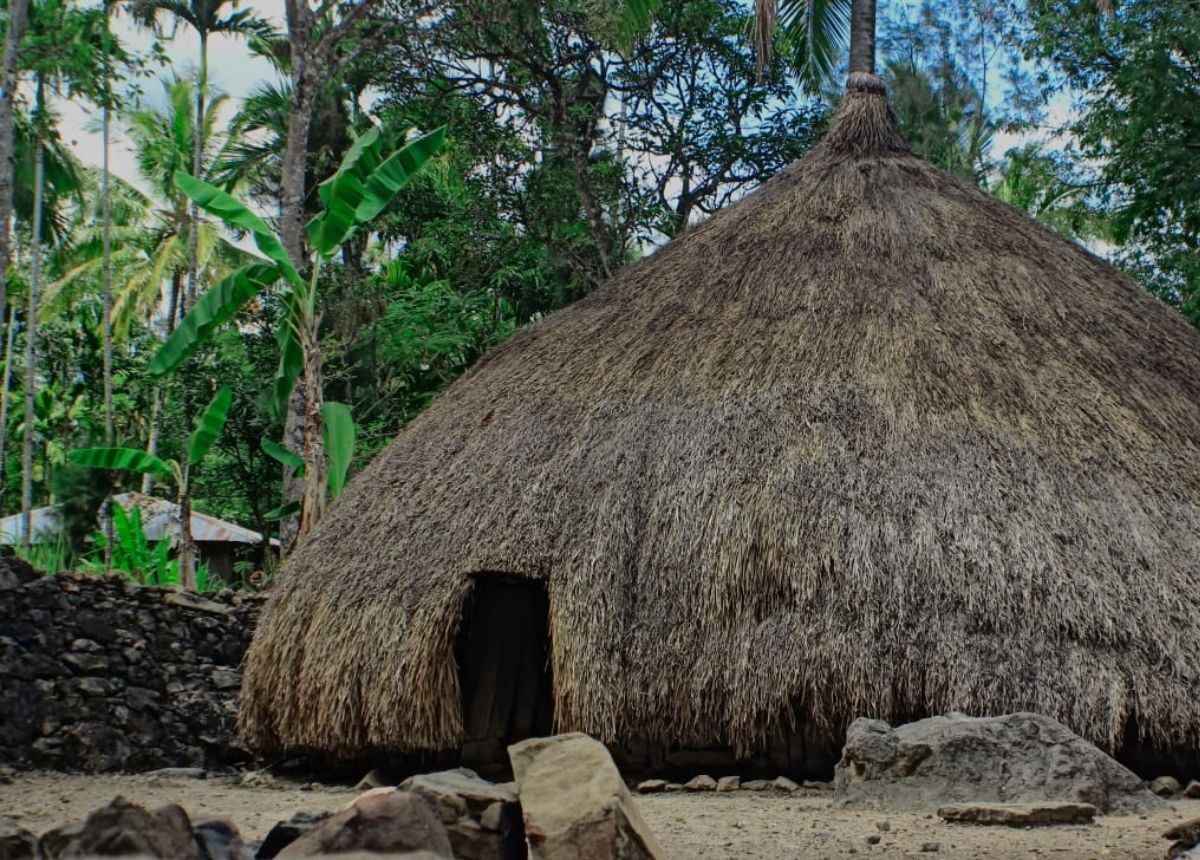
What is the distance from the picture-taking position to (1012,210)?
37.3 feet

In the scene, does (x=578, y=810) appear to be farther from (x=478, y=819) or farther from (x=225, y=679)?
(x=225, y=679)

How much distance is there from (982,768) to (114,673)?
6.17 meters

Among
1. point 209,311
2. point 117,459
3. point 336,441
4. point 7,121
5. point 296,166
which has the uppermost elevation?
point 296,166

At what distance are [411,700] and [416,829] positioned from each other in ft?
16.0

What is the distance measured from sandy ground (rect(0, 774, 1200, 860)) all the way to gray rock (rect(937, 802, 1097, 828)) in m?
0.08

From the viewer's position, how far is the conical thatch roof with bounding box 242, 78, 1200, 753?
7.50 metres

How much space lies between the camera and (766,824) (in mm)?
5816

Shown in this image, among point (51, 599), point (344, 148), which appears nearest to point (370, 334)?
point (344, 148)

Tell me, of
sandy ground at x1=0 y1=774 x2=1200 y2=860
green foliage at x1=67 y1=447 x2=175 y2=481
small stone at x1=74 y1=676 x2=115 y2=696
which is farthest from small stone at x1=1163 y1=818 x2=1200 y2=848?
green foliage at x1=67 y1=447 x2=175 y2=481

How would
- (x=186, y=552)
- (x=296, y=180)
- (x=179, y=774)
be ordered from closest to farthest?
(x=179, y=774), (x=186, y=552), (x=296, y=180)

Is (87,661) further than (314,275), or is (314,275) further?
(314,275)

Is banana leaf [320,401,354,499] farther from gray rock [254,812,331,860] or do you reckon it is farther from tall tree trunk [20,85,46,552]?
gray rock [254,812,331,860]

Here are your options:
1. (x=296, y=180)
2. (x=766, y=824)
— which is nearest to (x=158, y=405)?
(x=296, y=180)

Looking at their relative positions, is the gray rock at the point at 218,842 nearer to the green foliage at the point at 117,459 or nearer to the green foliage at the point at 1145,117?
the green foliage at the point at 117,459
